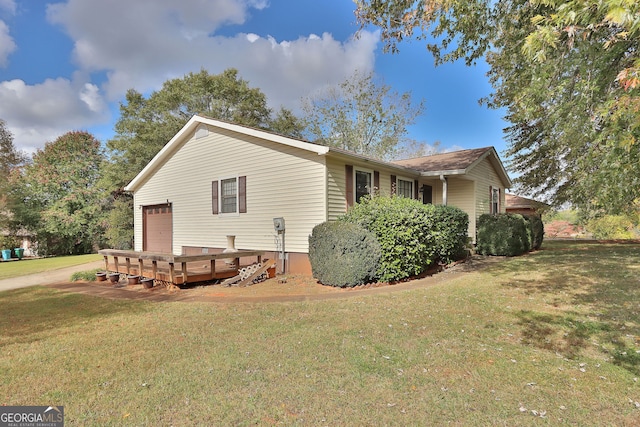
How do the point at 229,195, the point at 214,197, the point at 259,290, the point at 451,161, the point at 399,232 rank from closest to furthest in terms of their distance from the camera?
the point at 399,232, the point at 259,290, the point at 229,195, the point at 214,197, the point at 451,161

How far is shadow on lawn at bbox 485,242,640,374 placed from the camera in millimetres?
3721


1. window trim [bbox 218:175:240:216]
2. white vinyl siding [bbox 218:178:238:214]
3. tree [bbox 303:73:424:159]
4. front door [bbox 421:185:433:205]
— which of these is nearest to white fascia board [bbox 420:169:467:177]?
front door [bbox 421:185:433:205]

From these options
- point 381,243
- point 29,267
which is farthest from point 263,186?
point 29,267

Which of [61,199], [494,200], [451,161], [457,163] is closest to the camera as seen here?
[457,163]

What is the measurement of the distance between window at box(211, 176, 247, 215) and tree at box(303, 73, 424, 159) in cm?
1530

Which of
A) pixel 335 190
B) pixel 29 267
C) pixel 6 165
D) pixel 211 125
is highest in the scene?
pixel 6 165

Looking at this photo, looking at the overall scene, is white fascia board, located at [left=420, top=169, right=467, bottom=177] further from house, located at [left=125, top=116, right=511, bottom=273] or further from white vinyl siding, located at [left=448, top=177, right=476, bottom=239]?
white vinyl siding, located at [left=448, top=177, right=476, bottom=239]

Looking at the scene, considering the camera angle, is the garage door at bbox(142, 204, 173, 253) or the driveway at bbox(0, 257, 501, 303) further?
the garage door at bbox(142, 204, 173, 253)

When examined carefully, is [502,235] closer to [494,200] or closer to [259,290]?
[494,200]

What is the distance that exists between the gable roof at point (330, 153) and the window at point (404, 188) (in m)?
0.57

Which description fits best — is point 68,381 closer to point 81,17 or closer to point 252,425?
point 252,425

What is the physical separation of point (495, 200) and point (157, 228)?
16.4 m

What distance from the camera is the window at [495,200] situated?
15305mm

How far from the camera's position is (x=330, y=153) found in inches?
326
